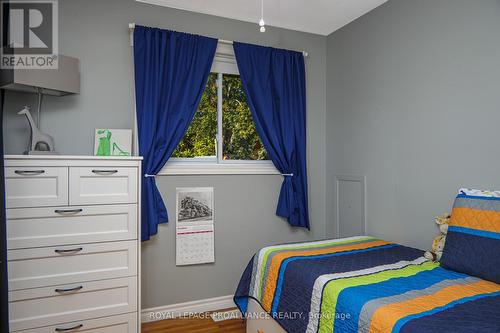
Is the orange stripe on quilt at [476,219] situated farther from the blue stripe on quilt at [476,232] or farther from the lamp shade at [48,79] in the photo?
the lamp shade at [48,79]

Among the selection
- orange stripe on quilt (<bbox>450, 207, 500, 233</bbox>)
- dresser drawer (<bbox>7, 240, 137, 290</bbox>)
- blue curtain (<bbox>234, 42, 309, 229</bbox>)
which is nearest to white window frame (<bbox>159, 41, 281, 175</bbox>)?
blue curtain (<bbox>234, 42, 309, 229</bbox>)

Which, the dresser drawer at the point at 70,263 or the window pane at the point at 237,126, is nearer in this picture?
the dresser drawer at the point at 70,263

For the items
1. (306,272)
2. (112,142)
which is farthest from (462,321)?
(112,142)

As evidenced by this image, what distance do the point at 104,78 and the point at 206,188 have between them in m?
1.20

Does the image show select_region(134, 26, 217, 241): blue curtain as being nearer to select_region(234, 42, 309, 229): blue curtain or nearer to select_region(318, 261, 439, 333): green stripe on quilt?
select_region(234, 42, 309, 229): blue curtain

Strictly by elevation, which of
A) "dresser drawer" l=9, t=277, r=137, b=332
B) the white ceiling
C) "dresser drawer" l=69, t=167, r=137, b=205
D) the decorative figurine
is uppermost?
the white ceiling

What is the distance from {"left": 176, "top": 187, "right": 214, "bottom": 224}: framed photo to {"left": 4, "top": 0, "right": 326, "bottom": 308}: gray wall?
0.19ft

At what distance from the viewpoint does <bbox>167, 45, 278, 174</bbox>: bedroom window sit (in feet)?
9.73

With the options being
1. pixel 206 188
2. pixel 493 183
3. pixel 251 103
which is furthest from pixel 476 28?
pixel 206 188

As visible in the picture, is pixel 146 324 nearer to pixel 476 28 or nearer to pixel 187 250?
pixel 187 250

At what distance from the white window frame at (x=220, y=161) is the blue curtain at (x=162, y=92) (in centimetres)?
14

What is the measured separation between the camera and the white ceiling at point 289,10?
278 cm

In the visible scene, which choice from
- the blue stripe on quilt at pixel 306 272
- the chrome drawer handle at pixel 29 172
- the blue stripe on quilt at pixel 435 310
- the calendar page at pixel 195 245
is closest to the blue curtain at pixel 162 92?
the calendar page at pixel 195 245

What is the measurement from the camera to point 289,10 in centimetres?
294
